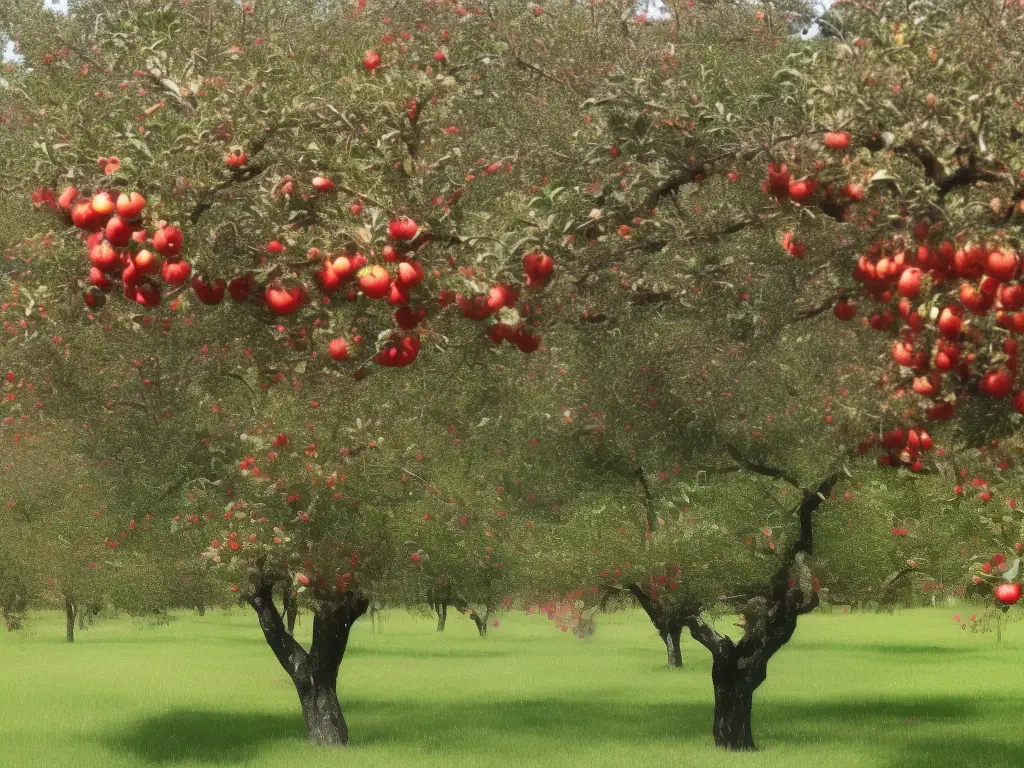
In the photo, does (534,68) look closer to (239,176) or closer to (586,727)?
(239,176)

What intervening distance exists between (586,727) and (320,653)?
968 cm

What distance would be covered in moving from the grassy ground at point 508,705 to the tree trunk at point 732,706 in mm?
824

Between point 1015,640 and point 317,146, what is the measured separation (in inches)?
2932

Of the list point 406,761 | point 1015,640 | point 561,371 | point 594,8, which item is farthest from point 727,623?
point 594,8

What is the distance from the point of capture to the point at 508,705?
42.5 m

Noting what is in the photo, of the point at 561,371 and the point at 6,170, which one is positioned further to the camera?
the point at 561,371

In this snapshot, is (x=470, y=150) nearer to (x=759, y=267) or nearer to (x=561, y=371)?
(x=759, y=267)

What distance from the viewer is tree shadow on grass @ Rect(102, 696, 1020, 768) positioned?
103 ft

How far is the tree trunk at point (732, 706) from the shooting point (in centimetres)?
2927

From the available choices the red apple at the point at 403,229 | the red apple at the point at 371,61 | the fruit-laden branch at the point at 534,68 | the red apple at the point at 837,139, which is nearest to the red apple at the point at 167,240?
the red apple at the point at 403,229

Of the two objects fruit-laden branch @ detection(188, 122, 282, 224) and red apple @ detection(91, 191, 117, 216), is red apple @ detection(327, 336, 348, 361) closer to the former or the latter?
fruit-laden branch @ detection(188, 122, 282, 224)

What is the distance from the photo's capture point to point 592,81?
39.8 ft

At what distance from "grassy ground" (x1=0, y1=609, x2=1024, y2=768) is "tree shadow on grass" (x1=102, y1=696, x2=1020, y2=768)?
89mm

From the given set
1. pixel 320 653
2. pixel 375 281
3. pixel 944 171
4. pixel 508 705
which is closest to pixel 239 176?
pixel 375 281
